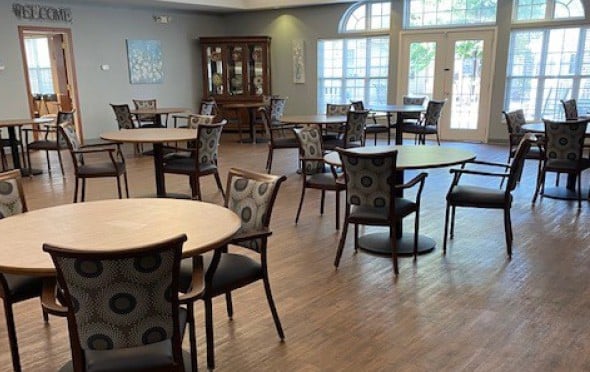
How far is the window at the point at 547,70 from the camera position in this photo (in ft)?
27.8

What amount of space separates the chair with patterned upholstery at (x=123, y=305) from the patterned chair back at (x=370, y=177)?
6.01 ft

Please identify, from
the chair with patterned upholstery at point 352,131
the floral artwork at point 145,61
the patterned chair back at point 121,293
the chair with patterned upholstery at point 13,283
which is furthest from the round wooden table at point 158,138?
the floral artwork at point 145,61

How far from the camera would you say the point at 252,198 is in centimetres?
263

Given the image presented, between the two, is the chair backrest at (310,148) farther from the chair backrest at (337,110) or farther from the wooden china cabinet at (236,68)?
the wooden china cabinet at (236,68)

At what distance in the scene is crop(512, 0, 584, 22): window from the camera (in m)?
8.39

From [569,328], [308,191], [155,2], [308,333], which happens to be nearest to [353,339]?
[308,333]

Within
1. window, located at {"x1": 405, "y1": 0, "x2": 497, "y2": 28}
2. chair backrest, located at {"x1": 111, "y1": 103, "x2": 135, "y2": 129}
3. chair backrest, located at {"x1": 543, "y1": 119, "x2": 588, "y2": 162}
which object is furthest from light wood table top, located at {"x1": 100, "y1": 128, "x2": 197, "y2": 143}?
window, located at {"x1": 405, "y1": 0, "x2": 497, "y2": 28}

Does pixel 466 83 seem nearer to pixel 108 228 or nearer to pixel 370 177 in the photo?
pixel 370 177

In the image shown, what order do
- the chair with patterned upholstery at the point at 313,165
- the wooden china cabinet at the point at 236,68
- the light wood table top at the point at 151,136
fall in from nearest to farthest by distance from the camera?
the chair with patterned upholstery at the point at 313,165, the light wood table top at the point at 151,136, the wooden china cabinet at the point at 236,68

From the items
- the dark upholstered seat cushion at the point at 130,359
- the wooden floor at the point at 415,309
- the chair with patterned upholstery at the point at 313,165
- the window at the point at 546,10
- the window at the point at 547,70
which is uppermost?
the window at the point at 546,10

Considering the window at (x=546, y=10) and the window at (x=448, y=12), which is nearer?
the window at (x=546, y=10)

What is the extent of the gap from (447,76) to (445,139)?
1.20 m

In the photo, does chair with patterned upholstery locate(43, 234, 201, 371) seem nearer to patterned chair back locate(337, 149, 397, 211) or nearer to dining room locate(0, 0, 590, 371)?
dining room locate(0, 0, 590, 371)

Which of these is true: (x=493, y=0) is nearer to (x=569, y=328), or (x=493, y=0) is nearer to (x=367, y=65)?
(x=367, y=65)
